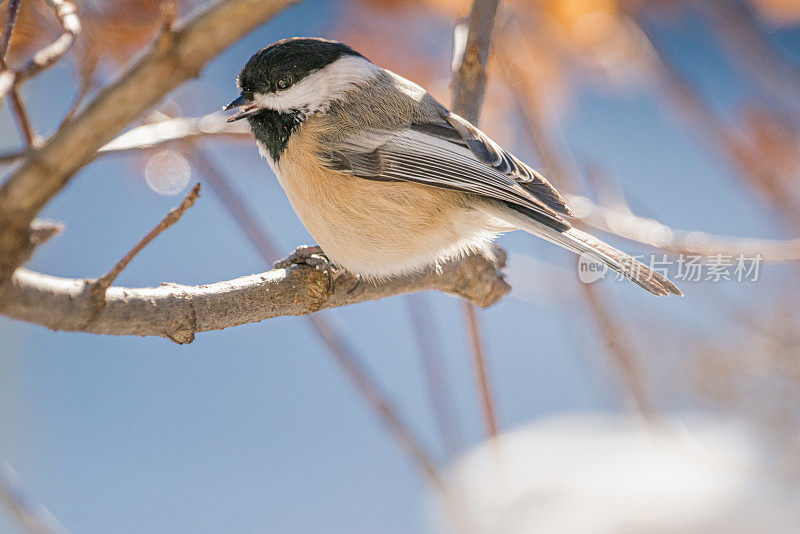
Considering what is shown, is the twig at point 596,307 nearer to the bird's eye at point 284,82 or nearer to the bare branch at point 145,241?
the bird's eye at point 284,82

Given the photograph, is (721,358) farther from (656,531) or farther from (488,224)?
(488,224)

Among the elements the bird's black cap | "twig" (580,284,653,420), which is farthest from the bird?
"twig" (580,284,653,420)

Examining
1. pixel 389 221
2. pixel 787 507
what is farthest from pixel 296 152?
pixel 787 507

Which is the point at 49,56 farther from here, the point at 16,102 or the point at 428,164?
the point at 428,164

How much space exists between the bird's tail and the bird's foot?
415 mm

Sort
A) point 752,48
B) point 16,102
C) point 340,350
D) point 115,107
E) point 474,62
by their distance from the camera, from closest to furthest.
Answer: point 115,107, point 16,102, point 340,350, point 474,62, point 752,48

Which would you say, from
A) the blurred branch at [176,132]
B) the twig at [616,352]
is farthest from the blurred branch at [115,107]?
the twig at [616,352]

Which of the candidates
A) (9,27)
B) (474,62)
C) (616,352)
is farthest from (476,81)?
(9,27)

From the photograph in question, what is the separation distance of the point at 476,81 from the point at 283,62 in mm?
445

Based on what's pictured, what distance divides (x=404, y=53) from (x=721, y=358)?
5.00 feet

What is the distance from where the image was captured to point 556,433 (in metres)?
2.96

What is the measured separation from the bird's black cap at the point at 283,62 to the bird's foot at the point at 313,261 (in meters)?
0.35

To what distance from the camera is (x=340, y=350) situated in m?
1.35

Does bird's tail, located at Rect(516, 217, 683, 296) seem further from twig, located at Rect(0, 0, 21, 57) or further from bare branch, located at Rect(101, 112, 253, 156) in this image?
twig, located at Rect(0, 0, 21, 57)
